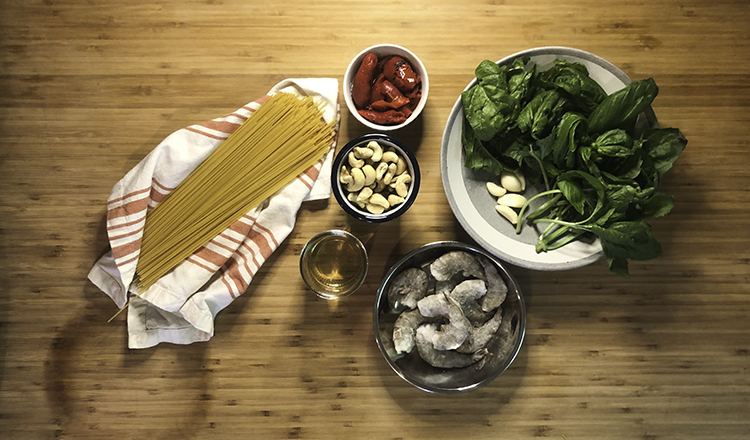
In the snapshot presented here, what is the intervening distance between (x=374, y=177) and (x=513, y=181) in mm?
327

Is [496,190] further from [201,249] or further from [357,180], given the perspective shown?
[201,249]

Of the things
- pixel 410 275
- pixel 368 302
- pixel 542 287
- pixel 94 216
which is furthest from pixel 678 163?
pixel 94 216

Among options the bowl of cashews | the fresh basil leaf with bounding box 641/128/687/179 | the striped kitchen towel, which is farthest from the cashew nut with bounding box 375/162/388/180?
the fresh basil leaf with bounding box 641/128/687/179

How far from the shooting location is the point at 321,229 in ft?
3.89

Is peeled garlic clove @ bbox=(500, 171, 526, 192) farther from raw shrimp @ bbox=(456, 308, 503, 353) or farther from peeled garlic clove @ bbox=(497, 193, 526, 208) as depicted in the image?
raw shrimp @ bbox=(456, 308, 503, 353)

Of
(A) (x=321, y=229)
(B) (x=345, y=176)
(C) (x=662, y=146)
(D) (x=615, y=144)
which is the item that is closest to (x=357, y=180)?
(B) (x=345, y=176)

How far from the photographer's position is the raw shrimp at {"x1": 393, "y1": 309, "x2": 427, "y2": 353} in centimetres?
109

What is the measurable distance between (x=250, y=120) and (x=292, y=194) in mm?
209

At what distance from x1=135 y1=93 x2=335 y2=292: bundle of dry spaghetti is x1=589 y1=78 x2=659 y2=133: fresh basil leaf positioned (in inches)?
24.2

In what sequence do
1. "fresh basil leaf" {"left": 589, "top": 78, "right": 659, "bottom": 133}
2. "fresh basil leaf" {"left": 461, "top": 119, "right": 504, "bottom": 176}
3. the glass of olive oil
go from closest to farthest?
"fresh basil leaf" {"left": 589, "top": 78, "right": 659, "bottom": 133}, "fresh basil leaf" {"left": 461, "top": 119, "right": 504, "bottom": 176}, the glass of olive oil

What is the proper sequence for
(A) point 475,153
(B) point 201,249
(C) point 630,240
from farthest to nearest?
(B) point 201,249 → (A) point 475,153 → (C) point 630,240

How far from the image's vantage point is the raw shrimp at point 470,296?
3.56 feet

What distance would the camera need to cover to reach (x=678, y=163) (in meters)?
1.20

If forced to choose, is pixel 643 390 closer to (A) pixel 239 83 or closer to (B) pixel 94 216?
(A) pixel 239 83
